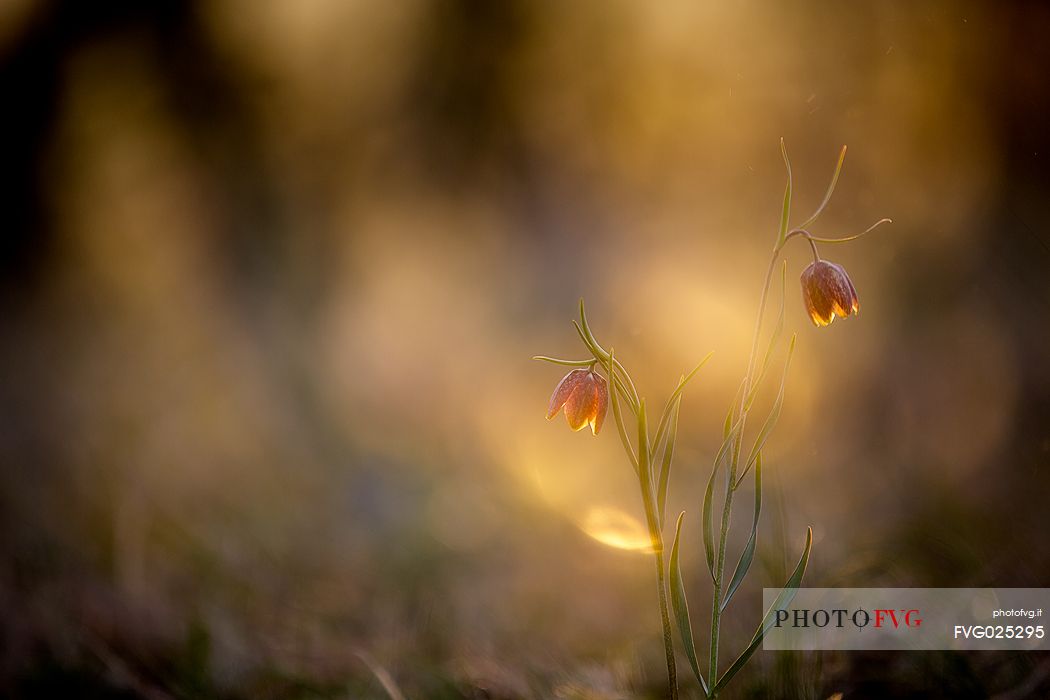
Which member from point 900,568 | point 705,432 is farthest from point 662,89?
point 900,568

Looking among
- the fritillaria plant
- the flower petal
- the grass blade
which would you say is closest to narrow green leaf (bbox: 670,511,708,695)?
the fritillaria plant

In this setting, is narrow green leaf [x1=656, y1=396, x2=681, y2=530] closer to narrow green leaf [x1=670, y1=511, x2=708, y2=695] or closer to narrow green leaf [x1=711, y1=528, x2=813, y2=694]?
narrow green leaf [x1=670, y1=511, x2=708, y2=695]

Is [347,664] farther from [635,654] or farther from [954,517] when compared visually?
[954,517]

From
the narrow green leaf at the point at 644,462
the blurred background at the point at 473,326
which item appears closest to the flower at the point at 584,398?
the narrow green leaf at the point at 644,462

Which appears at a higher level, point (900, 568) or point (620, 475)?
point (620, 475)

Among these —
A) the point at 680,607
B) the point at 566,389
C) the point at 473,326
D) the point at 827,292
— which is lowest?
the point at 680,607

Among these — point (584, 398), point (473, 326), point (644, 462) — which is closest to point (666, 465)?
point (644, 462)

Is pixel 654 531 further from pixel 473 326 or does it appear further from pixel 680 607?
pixel 473 326
